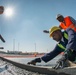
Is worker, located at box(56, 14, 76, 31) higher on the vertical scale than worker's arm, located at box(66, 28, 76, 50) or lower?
higher

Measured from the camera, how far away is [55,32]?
5.14m

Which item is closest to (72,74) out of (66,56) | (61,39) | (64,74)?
(64,74)

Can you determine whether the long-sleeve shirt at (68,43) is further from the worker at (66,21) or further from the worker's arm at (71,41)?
the worker at (66,21)

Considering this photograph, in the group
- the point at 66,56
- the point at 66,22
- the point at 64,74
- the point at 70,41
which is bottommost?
the point at 64,74

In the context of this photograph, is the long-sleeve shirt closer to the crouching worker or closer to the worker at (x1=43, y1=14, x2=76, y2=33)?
the crouching worker

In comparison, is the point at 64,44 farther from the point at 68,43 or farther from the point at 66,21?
the point at 66,21

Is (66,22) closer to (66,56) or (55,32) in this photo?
(55,32)

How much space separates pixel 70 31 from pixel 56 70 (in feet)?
3.42

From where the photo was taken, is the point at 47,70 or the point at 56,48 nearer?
the point at 47,70

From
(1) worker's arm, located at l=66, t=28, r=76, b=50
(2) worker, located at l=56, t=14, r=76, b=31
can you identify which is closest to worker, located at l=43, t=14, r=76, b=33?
(2) worker, located at l=56, t=14, r=76, b=31

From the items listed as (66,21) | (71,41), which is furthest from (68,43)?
(66,21)

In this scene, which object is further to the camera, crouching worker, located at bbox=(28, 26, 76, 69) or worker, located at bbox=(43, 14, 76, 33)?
worker, located at bbox=(43, 14, 76, 33)

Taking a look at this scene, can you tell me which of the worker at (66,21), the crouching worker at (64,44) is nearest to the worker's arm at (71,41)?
the crouching worker at (64,44)

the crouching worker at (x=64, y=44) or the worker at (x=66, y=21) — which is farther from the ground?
the worker at (x=66, y=21)
